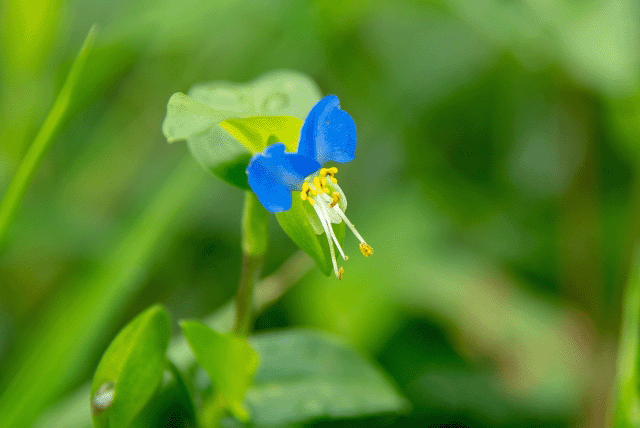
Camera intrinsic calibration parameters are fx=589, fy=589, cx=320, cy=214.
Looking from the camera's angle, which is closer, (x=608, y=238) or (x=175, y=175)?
(x=175, y=175)

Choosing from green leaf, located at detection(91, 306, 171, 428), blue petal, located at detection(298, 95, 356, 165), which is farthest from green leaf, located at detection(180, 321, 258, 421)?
blue petal, located at detection(298, 95, 356, 165)

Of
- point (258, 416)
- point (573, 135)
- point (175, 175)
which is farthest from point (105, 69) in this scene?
point (573, 135)

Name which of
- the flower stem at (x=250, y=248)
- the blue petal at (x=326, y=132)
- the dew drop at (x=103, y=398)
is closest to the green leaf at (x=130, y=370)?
the dew drop at (x=103, y=398)

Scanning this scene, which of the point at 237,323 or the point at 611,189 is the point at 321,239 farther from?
the point at 611,189

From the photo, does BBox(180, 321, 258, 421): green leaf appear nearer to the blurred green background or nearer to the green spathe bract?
the green spathe bract

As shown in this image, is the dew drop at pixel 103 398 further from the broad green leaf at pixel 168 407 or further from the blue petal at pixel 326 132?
the blue petal at pixel 326 132

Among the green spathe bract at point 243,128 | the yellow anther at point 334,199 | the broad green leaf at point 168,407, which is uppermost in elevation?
the green spathe bract at point 243,128
